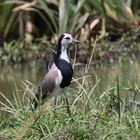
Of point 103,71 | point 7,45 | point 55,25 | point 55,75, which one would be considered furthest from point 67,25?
point 55,75

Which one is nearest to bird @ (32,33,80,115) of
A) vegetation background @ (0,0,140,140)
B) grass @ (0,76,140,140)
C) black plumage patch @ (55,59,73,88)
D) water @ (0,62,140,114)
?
black plumage patch @ (55,59,73,88)

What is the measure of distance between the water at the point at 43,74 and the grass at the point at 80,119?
1.87 m

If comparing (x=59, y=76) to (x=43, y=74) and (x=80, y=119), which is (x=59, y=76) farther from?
(x=43, y=74)

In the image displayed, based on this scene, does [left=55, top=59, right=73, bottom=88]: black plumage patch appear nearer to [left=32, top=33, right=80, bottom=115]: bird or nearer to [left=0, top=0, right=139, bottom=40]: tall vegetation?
[left=32, top=33, right=80, bottom=115]: bird

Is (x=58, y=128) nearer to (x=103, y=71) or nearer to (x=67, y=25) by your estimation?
(x=103, y=71)

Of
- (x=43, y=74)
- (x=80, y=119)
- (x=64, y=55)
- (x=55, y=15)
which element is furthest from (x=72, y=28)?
(x=80, y=119)

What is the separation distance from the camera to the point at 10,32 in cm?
1631


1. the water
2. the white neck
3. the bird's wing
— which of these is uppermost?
the white neck

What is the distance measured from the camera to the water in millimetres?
10309

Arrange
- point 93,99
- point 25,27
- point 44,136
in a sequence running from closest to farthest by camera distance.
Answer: point 44,136 < point 93,99 < point 25,27

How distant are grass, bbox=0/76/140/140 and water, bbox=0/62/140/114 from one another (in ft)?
6.12

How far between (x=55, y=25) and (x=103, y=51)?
1.81 m

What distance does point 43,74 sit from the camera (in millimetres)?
12906

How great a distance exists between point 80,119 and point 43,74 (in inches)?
251
